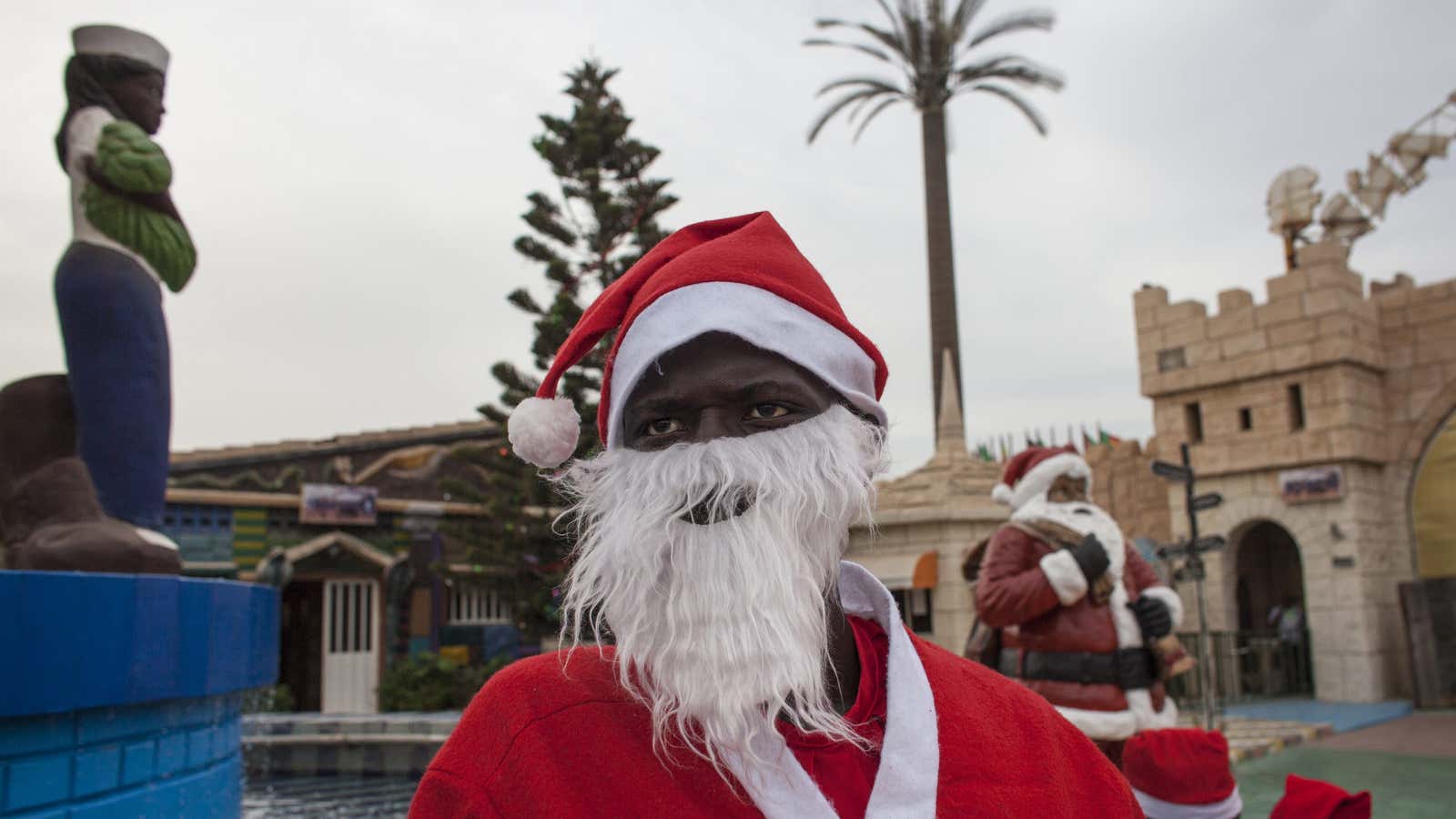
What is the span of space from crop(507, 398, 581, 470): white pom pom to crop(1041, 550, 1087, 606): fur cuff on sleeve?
9.64 ft

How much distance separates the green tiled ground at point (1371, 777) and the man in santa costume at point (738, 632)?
6.17m

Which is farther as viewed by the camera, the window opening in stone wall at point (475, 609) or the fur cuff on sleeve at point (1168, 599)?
the window opening in stone wall at point (475, 609)

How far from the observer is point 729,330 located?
1.46 metres

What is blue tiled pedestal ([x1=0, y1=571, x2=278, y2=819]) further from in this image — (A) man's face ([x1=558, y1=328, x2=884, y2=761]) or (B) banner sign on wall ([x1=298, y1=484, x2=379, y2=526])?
(B) banner sign on wall ([x1=298, y1=484, x2=379, y2=526])

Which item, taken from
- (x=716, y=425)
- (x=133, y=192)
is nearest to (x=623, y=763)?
(x=716, y=425)

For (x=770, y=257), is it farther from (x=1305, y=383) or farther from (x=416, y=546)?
(x=416, y=546)

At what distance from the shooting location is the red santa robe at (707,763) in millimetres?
1253

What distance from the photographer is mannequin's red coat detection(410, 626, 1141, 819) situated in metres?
1.25

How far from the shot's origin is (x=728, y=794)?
50.6 inches

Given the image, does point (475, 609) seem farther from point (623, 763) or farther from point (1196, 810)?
point (623, 763)

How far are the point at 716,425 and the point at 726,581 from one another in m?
0.23

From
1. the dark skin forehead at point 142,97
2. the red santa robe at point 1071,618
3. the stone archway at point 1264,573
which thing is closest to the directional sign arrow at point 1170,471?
the red santa robe at point 1071,618

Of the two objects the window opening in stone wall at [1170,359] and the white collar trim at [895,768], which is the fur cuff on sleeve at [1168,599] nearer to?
the white collar trim at [895,768]

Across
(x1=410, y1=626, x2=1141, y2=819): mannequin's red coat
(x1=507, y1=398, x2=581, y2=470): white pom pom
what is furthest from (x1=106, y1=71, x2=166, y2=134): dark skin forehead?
(x1=410, y1=626, x2=1141, y2=819): mannequin's red coat
